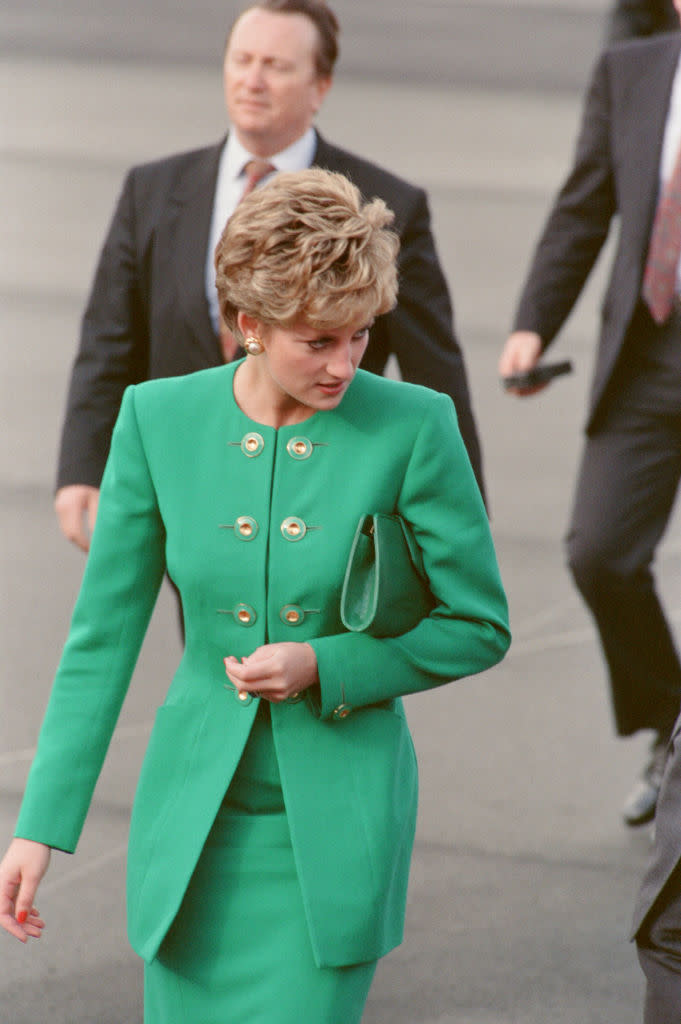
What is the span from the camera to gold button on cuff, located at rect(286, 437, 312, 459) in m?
2.97

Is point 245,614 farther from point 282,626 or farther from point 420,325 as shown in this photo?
point 420,325

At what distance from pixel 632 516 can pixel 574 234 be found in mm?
885

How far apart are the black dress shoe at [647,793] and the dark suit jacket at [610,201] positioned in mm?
977

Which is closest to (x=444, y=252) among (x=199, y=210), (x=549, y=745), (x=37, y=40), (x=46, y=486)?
(x=46, y=486)

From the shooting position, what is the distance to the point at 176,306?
4570mm

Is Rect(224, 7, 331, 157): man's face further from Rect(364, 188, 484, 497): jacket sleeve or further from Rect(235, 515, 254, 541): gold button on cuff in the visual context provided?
Rect(235, 515, 254, 541): gold button on cuff

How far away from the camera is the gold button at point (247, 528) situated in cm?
296

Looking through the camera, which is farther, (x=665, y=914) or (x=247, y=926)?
(x=247, y=926)

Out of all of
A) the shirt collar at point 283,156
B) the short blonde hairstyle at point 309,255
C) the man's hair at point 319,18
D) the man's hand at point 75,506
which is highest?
the short blonde hairstyle at point 309,255

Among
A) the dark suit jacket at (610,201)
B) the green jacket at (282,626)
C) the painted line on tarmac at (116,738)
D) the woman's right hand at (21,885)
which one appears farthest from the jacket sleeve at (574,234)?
the woman's right hand at (21,885)

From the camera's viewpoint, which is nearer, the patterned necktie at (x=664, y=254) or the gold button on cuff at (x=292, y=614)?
the gold button on cuff at (x=292, y=614)

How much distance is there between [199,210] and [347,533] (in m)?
1.92

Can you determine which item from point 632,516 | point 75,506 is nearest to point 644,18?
point 632,516

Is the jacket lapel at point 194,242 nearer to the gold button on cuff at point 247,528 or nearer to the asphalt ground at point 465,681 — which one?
the asphalt ground at point 465,681
